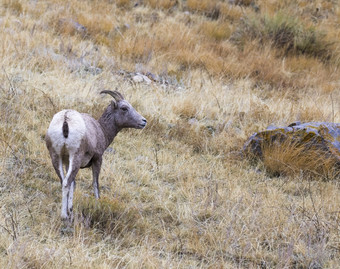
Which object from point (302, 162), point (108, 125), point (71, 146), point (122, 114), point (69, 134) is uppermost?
point (69, 134)

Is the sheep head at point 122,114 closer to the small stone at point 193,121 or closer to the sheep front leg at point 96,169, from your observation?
the sheep front leg at point 96,169

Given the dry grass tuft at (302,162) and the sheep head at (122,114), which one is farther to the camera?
the dry grass tuft at (302,162)

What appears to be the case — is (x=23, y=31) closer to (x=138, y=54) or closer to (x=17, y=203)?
(x=138, y=54)

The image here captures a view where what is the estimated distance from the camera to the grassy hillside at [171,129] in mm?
4105

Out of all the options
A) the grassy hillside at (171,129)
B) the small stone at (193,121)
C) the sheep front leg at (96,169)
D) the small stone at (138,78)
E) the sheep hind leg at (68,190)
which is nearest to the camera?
the sheep hind leg at (68,190)

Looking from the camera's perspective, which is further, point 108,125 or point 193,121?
point 193,121

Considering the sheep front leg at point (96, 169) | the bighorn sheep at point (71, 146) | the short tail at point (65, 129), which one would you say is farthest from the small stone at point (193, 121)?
the short tail at point (65, 129)

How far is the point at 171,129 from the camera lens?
674 cm

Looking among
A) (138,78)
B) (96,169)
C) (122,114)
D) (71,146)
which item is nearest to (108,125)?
(122,114)

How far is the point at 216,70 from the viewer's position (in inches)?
356

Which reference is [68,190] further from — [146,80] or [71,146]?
→ [146,80]

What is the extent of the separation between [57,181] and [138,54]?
466 centimetres

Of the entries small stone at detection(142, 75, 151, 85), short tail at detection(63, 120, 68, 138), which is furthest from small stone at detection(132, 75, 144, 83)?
short tail at detection(63, 120, 68, 138)

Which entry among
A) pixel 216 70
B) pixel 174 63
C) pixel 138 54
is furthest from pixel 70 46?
pixel 216 70
